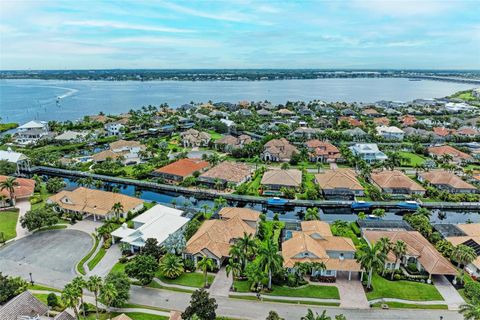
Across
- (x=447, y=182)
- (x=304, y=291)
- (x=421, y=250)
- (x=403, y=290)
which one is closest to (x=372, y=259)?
(x=403, y=290)

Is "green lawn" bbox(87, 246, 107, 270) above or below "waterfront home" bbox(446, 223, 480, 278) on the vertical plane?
below

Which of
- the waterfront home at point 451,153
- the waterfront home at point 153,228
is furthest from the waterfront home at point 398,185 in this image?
the waterfront home at point 153,228

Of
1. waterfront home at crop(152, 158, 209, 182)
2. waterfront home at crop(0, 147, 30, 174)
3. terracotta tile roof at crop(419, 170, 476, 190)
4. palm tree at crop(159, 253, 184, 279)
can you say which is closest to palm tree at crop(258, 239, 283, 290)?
palm tree at crop(159, 253, 184, 279)

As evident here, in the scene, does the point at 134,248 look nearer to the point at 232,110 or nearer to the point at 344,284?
the point at 344,284

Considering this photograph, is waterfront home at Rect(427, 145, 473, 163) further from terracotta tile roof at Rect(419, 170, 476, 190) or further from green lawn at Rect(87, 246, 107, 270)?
green lawn at Rect(87, 246, 107, 270)

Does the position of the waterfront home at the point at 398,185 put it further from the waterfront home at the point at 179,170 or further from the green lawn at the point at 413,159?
the waterfront home at the point at 179,170

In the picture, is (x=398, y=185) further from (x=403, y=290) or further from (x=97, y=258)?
(x=97, y=258)
